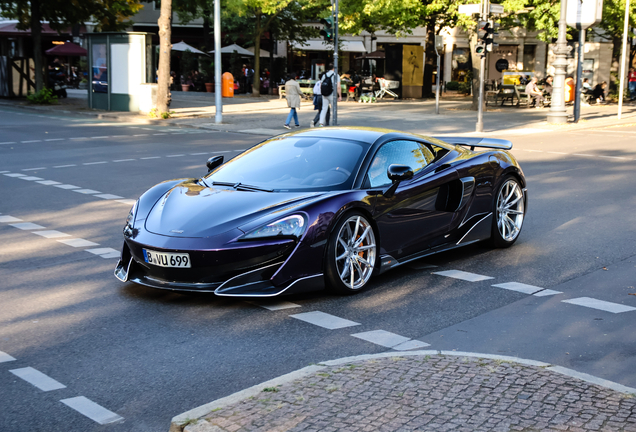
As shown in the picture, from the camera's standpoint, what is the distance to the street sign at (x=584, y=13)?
87.8ft

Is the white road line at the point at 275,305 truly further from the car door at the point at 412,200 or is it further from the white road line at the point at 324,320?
the car door at the point at 412,200

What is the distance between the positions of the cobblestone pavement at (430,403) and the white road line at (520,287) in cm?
225

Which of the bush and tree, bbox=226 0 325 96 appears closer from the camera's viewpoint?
tree, bbox=226 0 325 96

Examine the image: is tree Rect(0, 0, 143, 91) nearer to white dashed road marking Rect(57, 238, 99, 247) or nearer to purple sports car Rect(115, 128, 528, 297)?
white dashed road marking Rect(57, 238, 99, 247)

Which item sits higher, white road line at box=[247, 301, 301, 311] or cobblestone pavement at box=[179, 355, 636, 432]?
cobblestone pavement at box=[179, 355, 636, 432]

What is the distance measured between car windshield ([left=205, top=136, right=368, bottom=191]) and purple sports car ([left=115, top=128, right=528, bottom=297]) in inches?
0.5

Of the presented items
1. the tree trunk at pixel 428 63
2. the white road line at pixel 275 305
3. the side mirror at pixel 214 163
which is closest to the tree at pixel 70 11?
the tree trunk at pixel 428 63

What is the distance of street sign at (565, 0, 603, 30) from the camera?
87.8 ft

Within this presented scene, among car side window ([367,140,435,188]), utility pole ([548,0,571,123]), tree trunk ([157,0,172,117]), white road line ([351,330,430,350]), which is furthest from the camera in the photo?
tree trunk ([157,0,172,117])

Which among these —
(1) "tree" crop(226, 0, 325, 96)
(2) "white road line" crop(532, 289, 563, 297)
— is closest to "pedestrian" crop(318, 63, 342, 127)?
(1) "tree" crop(226, 0, 325, 96)

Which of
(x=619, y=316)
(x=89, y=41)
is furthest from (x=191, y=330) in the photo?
(x=89, y=41)

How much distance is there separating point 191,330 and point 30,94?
3263 centimetres

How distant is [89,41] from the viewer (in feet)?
102

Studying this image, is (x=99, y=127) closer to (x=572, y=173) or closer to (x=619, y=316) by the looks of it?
(x=572, y=173)
